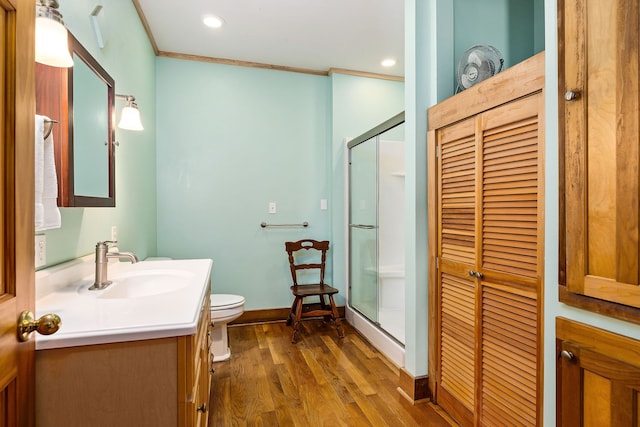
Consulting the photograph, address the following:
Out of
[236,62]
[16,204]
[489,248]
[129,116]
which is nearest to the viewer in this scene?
[16,204]

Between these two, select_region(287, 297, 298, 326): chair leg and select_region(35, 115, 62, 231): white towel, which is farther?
select_region(287, 297, 298, 326): chair leg

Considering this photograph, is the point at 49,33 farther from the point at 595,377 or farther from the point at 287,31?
the point at 287,31

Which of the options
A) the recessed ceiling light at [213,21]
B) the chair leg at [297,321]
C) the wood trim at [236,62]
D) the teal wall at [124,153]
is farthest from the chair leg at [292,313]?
the recessed ceiling light at [213,21]

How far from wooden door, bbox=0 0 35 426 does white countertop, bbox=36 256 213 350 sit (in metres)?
0.12

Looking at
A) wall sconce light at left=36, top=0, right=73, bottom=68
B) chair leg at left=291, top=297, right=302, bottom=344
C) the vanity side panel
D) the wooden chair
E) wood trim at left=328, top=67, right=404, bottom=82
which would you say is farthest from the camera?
wood trim at left=328, top=67, right=404, bottom=82

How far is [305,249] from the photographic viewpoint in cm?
328

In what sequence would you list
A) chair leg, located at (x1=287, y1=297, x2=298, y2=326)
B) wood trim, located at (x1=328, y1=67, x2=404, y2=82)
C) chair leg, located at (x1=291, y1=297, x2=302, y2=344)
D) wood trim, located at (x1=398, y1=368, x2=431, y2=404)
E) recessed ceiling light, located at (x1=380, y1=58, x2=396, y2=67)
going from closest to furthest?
wood trim, located at (x1=398, y1=368, x2=431, y2=404)
chair leg, located at (x1=291, y1=297, x2=302, y2=344)
chair leg, located at (x1=287, y1=297, x2=298, y2=326)
recessed ceiling light, located at (x1=380, y1=58, x2=396, y2=67)
wood trim, located at (x1=328, y1=67, x2=404, y2=82)

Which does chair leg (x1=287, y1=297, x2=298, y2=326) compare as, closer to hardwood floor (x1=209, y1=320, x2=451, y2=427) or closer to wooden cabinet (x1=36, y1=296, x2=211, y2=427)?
hardwood floor (x1=209, y1=320, x2=451, y2=427)

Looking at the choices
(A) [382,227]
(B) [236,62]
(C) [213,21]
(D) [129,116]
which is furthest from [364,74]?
(D) [129,116]

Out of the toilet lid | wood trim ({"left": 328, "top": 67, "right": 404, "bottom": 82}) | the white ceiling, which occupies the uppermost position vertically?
the white ceiling

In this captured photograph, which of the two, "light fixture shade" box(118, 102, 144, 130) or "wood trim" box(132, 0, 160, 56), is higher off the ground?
"wood trim" box(132, 0, 160, 56)

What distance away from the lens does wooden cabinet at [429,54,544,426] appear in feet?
4.13

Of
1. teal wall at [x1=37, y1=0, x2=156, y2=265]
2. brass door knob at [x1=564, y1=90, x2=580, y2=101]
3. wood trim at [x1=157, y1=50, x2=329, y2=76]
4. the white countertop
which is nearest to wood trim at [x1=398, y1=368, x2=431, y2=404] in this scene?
the white countertop

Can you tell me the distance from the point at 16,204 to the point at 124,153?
1.54 metres
